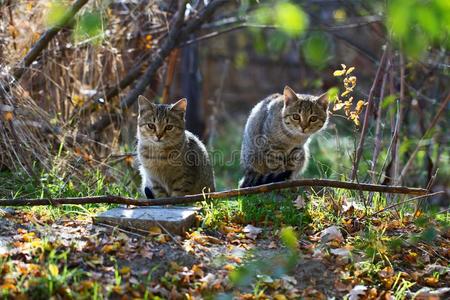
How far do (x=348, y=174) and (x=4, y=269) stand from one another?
3.43 m

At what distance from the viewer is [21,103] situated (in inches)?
209

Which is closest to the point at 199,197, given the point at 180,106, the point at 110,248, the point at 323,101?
the point at 110,248

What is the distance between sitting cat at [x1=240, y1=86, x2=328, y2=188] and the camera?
552 cm

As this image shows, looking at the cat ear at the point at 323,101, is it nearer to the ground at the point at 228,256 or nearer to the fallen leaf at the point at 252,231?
the ground at the point at 228,256

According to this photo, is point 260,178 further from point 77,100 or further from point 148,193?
point 77,100

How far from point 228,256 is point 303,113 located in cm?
228

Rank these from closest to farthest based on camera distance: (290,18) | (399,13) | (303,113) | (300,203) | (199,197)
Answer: (399,13) → (290,18) → (199,197) → (300,203) → (303,113)

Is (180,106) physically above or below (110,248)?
above

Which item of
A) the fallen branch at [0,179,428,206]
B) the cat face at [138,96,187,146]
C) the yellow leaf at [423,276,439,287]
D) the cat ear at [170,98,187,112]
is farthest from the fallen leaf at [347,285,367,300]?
the cat ear at [170,98,187,112]

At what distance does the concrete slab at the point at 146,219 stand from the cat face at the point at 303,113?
6.18 feet

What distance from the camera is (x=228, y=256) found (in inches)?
139

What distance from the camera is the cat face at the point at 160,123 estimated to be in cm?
515

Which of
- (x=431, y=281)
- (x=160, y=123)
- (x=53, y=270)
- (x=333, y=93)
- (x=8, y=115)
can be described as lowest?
(x=431, y=281)

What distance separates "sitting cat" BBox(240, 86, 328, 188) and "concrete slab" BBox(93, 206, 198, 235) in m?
1.87
